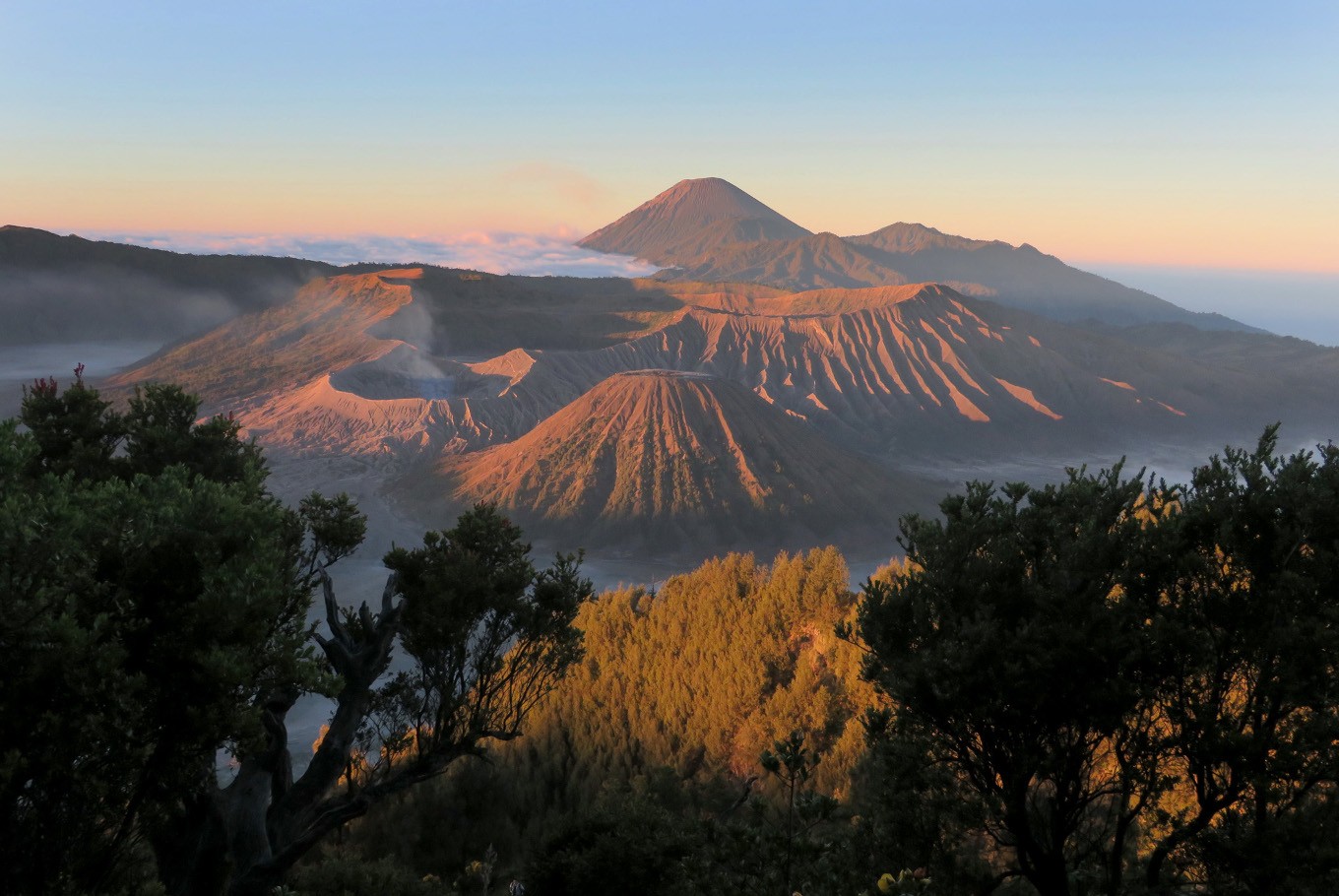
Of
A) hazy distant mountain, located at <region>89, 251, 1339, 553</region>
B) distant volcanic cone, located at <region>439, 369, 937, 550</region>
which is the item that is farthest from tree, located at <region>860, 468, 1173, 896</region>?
distant volcanic cone, located at <region>439, 369, 937, 550</region>

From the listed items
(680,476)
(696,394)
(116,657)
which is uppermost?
(116,657)

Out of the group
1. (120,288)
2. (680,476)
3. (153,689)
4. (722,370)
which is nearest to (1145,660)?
(153,689)

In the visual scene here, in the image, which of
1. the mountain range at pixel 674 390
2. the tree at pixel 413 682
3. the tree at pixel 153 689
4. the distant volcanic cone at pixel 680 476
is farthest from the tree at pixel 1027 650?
the distant volcanic cone at pixel 680 476

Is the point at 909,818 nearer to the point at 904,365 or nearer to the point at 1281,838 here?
the point at 1281,838

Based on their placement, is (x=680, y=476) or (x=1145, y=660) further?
(x=680, y=476)

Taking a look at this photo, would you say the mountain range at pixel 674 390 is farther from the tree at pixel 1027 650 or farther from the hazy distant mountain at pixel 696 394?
the tree at pixel 1027 650

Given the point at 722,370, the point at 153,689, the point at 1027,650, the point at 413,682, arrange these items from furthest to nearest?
A: the point at 722,370 < the point at 413,682 < the point at 1027,650 < the point at 153,689

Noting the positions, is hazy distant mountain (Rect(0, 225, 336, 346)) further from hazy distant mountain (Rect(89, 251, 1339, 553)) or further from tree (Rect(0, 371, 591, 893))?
tree (Rect(0, 371, 591, 893))

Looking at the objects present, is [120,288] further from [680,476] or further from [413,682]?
[413,682]
